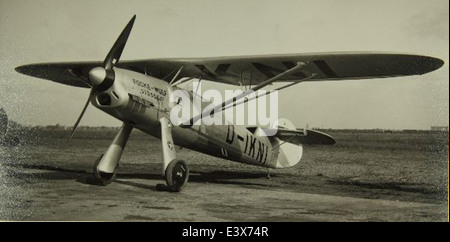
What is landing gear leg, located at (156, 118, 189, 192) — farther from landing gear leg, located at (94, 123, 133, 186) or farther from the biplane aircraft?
landing gear leg, located at (94, 123, 133, 186)

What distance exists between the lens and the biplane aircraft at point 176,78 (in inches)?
296

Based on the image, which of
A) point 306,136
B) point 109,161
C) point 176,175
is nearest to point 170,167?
point 176,175

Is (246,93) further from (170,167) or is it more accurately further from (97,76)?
(97,76)

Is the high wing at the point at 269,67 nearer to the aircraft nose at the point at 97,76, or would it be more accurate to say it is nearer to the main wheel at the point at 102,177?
the aircraft nose at the point at 97,76

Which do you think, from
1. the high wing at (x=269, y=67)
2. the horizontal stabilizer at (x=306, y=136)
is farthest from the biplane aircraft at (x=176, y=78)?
the horizontal stabilizer at (x=306, y=136)

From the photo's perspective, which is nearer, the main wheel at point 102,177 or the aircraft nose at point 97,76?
the aircraft nose at point 97,76

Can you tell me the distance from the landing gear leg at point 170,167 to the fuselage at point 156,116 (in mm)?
264

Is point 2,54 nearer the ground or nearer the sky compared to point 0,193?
nearer the sky

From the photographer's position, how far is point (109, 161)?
8.77 m

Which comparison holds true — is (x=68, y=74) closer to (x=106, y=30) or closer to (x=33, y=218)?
(x=106, y=30)

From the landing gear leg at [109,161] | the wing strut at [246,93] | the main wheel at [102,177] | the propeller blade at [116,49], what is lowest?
the main wheel at [102,177]
